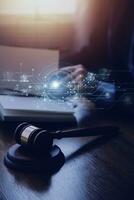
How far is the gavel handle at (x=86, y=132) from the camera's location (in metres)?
0.60

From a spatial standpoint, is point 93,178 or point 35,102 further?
point 35,102

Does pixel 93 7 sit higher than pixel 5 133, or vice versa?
pixel 93 7

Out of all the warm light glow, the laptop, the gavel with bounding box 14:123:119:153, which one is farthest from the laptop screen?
the gavel with bounding box 14:123:119:153

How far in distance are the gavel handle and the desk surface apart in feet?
0.07

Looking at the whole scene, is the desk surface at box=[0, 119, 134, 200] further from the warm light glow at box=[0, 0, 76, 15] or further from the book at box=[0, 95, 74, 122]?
the warm light glow at box=[0, 0, 76, 15]

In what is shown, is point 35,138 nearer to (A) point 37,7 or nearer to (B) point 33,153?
(B) point 33,153

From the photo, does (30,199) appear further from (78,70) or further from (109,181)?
(78,70)

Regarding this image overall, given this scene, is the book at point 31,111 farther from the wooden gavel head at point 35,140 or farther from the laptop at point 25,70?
the wooden gavel head at point 35,140

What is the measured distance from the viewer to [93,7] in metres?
0.98

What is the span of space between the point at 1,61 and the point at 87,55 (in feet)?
0.93

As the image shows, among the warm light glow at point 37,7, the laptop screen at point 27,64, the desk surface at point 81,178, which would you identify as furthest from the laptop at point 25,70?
the desk surface at point 81,178

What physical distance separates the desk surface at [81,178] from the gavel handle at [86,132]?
23 millimetres

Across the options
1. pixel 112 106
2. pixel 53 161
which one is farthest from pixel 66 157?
pixel 112 106

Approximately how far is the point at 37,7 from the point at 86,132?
1.61 feet
